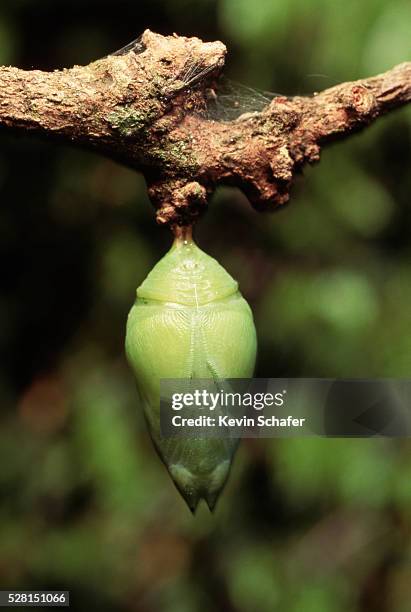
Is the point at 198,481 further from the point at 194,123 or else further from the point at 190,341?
the point at 194,123

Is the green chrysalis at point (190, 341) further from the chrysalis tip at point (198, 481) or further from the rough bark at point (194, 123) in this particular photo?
the rough bark at point (194, 123)

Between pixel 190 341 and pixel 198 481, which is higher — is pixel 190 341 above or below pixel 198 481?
above

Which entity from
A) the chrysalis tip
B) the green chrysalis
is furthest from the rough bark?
the chrysalis tip

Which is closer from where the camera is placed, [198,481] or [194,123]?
[194,123]

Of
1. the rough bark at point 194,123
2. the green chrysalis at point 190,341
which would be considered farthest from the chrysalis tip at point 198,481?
the rough bark at point 194,123

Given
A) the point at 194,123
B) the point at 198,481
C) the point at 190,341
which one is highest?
the point at 194,123

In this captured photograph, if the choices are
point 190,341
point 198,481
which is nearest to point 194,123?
point 190,341

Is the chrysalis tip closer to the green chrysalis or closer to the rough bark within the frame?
the green chrysalis
